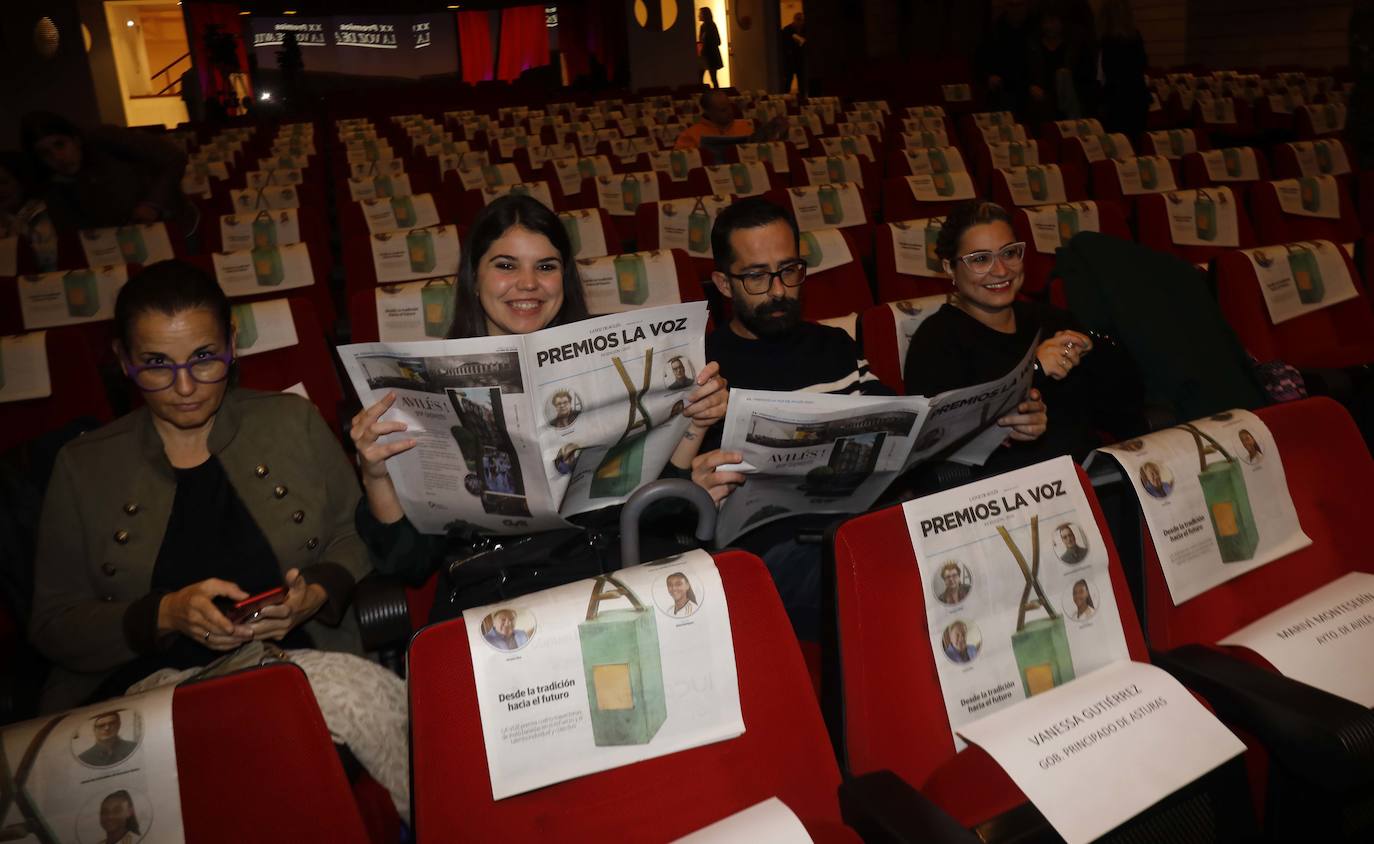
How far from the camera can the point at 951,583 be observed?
1135mm

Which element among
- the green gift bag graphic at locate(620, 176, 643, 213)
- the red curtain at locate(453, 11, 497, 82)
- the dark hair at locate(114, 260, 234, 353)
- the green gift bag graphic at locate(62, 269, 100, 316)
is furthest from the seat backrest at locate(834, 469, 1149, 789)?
the red curtain at locate(453, 11, 497, 82)

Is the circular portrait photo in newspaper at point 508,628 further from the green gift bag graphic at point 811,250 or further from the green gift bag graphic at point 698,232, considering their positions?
the green gift bag graphic at point 698,232

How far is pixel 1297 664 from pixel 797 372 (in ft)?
3.51

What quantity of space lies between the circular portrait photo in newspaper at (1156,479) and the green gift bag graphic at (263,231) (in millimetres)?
3874

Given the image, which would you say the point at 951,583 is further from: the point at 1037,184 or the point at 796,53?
the point at 796,53

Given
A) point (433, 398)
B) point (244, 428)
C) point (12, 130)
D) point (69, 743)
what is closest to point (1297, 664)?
point (433, 398)

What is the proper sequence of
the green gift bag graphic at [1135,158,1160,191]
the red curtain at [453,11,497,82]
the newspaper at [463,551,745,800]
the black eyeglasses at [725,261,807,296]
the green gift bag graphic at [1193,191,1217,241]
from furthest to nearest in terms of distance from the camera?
1. the red curtain at [453,11,497,82]
2. the green gift bag graphic at [1135,158,1160,191]
3. the green gift bag graphic at [1193,191,1217,241]
4. the black eyeglasses at [725,261,807,296]
5. the newspaper at [463,551,745,800]

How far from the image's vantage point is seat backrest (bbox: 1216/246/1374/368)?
270 centimetres

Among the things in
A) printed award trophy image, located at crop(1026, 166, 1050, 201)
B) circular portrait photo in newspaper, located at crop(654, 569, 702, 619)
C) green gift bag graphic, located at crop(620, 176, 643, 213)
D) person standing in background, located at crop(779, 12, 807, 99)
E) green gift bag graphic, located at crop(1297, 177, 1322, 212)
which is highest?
person standing in background, located at crop(779, 12, 807, 99)

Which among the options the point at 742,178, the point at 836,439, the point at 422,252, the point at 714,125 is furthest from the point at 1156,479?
the point at 714,125

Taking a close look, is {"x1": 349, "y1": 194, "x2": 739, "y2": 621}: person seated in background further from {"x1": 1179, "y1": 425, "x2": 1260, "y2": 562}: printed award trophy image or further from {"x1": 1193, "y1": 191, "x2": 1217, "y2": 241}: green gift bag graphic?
{"x1": 1193, "y1": 191, "x2": 1217, "y2": 241}: green gift bag graphic

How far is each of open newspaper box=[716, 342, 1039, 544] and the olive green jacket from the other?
725mm

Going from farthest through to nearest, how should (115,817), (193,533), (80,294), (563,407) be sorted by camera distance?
(80,294) → (193,533) → (563,407) → (115,817)

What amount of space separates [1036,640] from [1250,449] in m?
0.52
